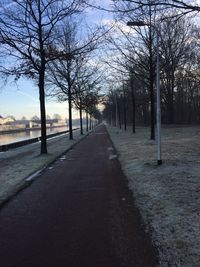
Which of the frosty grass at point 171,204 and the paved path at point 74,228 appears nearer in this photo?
the paved path at point 74,228

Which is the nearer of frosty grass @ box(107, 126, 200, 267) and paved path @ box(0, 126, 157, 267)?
paved path @ box(0, 126, 157, 267)

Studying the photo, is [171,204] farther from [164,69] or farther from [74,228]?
[164,69]

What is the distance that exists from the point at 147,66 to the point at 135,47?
1733 mm

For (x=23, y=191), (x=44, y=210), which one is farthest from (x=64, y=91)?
(x=44, y=210)

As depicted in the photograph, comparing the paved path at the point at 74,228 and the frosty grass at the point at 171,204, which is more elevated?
the frosty grass at the point at 171,204

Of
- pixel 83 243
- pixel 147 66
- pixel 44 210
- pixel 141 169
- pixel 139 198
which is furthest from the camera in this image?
pixel 147 66

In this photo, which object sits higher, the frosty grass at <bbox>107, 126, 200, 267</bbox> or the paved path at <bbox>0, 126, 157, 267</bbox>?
the frosty grass at <bbox>107, 126, 200, 267</bbox>

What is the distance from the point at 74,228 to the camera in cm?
740

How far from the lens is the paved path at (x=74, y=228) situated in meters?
5.76

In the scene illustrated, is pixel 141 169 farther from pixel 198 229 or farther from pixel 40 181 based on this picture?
pixel 198 229

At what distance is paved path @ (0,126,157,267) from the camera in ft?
18.9

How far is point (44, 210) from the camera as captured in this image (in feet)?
29.6

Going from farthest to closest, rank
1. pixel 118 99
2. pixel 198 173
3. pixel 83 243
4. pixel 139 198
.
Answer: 1. pixel 118 99
2. pixel 198 173
3. pixel 139 198
4. pixel 83 243

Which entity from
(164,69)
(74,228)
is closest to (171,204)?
(74,228)
